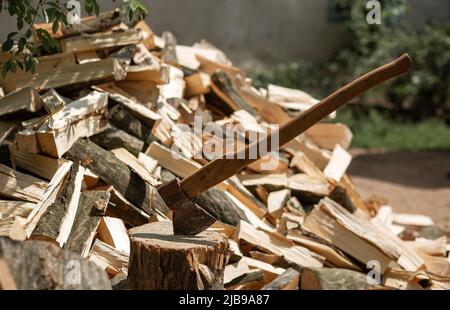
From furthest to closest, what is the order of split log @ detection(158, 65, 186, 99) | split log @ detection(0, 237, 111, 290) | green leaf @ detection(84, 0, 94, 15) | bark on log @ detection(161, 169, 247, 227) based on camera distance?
split log @ detection(158, 65, 186, 99)
bark on log @ detection(161, 169, 247, 227)
green leaf @ detection(84, 0, 94, 15)
split log @ detection(0, 237, 111, 290)

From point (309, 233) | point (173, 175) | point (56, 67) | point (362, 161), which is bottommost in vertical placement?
point (362, 161)

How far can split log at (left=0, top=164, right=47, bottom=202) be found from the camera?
4359 mm

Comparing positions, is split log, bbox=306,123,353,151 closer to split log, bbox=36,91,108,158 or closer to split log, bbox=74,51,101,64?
split log, bbox=74,51,101,64

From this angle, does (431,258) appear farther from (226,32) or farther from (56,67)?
(226,32)

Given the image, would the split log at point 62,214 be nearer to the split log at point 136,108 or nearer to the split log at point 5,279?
the split log at point 136,108

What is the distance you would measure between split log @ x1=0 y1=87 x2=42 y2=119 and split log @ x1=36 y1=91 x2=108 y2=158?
0.19 m

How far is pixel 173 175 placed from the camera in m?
5.09

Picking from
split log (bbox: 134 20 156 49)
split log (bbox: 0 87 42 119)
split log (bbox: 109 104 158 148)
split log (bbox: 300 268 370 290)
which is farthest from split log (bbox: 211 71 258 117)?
split log (bbox: 300 268 370 290)

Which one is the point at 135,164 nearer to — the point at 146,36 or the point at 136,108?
the point at 136,108

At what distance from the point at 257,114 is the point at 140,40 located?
1.27 meters

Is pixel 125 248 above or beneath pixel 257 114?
beneath
